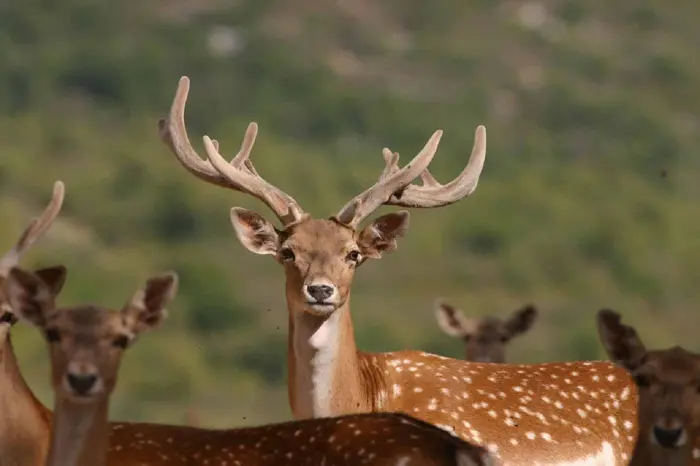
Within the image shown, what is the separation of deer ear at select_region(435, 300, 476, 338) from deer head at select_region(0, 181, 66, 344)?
7.65 meters

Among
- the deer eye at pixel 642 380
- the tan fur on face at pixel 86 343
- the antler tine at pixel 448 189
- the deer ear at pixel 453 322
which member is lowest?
the deer eye at pixel 642 380

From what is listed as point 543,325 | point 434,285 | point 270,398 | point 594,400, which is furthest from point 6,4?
point 594,400

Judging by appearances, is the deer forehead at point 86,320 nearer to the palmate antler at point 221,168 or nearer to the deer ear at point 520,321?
the palmate antler at point 221,168

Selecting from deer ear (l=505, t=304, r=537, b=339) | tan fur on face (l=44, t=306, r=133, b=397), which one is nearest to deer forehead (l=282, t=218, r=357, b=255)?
tan fur on face (l=44, t=306, r=133, b=397)

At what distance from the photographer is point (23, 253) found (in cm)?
943

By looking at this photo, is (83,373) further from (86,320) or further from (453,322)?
(453,322)

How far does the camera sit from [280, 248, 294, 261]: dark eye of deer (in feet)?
33.9

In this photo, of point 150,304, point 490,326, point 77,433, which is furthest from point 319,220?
point 490,326

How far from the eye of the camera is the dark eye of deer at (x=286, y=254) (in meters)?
10.3

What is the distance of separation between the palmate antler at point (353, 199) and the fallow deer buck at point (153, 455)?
2.57 meters

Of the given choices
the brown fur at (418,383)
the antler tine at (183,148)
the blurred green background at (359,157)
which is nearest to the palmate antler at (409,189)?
the brown fur at (418,383)

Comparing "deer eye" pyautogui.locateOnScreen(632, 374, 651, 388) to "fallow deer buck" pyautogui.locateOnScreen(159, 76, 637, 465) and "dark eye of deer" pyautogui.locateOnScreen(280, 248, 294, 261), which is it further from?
"dark eye of deer" pyautogui.locateOnScreen(280, 248, 294, 261)

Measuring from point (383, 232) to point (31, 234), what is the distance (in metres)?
2.09

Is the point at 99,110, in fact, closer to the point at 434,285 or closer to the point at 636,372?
the point at 434,285
